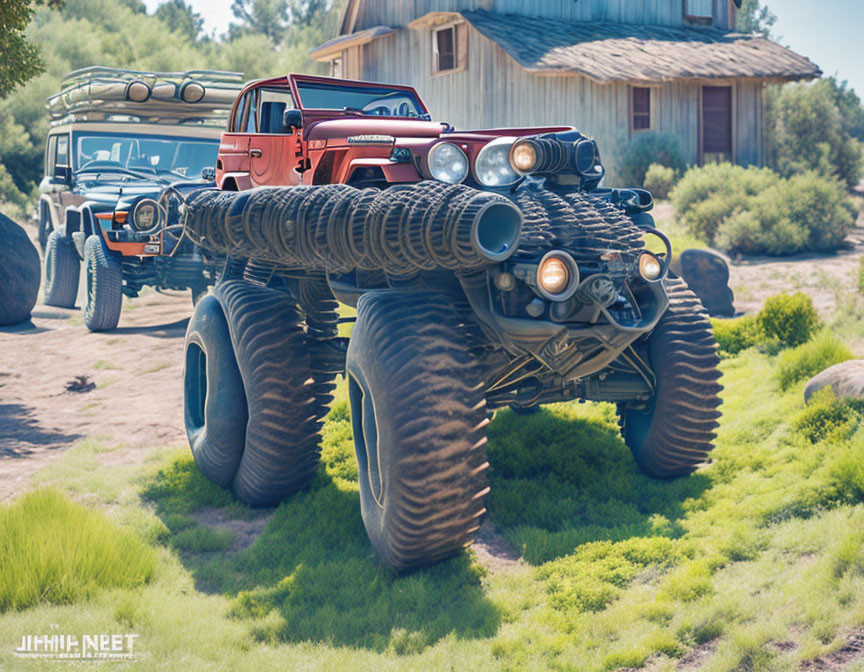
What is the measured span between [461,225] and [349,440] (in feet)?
10.0

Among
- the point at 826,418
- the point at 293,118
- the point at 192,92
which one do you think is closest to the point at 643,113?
the point at 192,92

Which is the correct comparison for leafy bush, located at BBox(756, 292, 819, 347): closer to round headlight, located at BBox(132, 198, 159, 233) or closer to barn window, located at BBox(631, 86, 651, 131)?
round headlight, located at BBox(132, 198, 159, 233)

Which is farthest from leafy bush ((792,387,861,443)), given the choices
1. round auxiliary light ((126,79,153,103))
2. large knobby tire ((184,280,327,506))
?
round auxiliary light ((126,79,153,103))

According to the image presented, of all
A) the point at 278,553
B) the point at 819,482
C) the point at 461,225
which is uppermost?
the point at 461,225

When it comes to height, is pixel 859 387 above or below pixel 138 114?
below

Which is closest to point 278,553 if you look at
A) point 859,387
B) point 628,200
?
point 628,200

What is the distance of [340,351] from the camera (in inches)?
227

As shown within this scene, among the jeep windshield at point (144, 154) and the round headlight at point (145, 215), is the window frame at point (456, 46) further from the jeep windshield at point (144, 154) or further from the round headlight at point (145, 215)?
the round headlight at point (145, 215)

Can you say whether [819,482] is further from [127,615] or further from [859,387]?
[127,615]

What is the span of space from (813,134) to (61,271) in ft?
76.6

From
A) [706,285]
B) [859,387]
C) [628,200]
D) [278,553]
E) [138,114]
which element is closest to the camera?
[278,553]

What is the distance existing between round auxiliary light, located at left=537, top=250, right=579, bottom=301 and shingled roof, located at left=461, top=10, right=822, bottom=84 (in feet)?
50.3

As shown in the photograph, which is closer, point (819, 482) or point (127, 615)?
point (127, 615)

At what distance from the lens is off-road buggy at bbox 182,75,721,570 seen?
4.16 m
